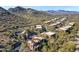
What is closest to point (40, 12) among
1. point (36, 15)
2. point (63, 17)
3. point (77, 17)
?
point (36, 15)
